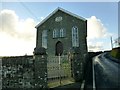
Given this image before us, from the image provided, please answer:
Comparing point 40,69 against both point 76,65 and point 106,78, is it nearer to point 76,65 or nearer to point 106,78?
point 106,78

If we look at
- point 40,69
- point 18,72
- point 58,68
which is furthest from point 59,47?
point 40,69

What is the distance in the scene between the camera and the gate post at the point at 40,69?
35.5ft

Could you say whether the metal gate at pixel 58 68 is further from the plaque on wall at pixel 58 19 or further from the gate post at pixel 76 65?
the plaque on wall at pixel 58 19

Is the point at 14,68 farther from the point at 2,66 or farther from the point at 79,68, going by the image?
the point at 79,68

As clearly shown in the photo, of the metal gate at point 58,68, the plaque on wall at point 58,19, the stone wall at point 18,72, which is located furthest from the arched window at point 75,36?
the stone wall at point 18,72

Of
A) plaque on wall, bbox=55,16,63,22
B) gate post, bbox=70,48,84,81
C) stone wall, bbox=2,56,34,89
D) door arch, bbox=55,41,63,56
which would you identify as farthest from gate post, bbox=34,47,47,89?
plaque on wall, bbox=55,16,63,22

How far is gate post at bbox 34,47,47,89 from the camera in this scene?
10.8 m

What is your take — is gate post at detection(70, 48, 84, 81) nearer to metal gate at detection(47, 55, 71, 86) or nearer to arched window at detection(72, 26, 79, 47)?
metal gate at detection(47, 55, 71, 86)

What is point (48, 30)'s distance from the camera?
40.0 m

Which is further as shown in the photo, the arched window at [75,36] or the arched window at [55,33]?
the arched window at [55,33]

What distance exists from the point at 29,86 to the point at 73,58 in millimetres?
5216

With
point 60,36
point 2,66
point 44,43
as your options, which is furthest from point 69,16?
point 2,66

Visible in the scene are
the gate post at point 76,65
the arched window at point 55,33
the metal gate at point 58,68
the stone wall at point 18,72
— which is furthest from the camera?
the arched window at point 55,33

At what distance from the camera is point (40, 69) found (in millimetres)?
10852
